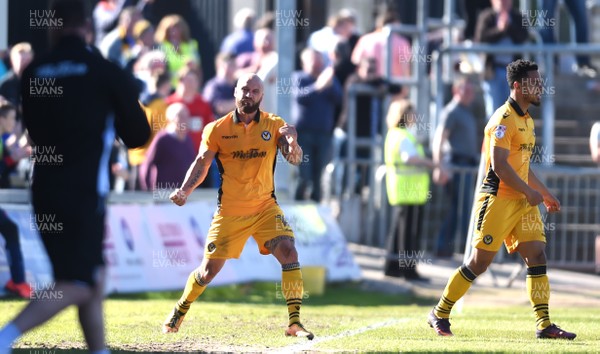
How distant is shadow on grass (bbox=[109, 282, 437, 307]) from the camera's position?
562 inches

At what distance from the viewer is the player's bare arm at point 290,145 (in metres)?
9.99

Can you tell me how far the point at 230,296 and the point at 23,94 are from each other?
7.32 m

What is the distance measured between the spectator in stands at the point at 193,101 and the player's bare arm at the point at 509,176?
20.9 ft

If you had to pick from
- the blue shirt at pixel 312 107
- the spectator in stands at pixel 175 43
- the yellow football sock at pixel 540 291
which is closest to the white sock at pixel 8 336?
the yellow football sock at pixel 540 291

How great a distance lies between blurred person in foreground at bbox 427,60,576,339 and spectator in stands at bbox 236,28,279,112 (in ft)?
19.1

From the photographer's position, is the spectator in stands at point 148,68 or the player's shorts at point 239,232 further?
the spectator in stands at point 148,68

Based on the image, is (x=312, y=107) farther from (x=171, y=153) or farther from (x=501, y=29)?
(x=501, y=29)

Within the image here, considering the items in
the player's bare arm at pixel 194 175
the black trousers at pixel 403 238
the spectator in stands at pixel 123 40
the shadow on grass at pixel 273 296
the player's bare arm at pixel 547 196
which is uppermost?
the spectator in stands at pixel 123 40

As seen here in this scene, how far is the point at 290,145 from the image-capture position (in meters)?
10.0

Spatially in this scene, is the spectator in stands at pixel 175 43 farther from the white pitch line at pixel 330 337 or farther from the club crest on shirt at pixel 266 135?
the club crest on shirt at pixel 266 135

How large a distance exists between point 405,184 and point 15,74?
4.92 m

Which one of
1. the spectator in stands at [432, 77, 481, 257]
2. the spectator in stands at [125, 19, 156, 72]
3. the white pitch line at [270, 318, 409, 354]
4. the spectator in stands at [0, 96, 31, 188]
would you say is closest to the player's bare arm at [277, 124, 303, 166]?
the white pitch line at [270, 318, 409, 354]

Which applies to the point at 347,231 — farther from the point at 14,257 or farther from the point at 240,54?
the point at 14,257

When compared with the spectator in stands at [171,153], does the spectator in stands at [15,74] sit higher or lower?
higher
